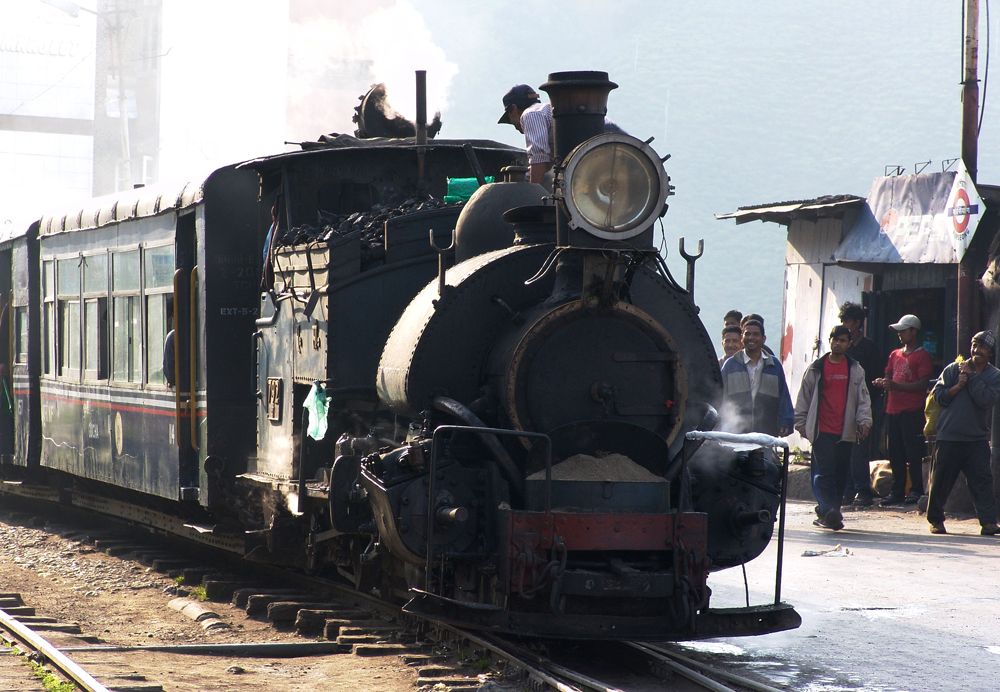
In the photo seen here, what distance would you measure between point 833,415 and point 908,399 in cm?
179

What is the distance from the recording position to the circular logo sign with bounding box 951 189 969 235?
498 inches

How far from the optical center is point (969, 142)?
12.2m

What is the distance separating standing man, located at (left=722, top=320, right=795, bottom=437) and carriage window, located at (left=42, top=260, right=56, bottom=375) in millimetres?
6524

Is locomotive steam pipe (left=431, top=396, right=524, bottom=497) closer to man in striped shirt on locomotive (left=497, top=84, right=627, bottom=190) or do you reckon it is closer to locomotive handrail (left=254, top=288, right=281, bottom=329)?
man in striped shirt on locomotive (left=497, top=84, right=627, bottom=190)

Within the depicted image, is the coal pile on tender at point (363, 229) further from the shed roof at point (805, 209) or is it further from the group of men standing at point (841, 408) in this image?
the shed roof at point (805, 209)

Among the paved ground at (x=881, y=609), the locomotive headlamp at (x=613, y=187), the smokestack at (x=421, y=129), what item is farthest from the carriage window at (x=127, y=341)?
the locomotive headlamp at (x=613, y=187)

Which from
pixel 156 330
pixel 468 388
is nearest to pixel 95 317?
pixel 156 330

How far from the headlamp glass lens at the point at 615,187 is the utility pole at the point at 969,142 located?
7698 mm

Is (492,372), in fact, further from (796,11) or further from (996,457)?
(796,11)

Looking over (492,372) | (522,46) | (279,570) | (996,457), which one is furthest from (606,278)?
(522,46)

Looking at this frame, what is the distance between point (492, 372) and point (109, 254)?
18.2 ft

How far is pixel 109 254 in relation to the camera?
10.1 metres

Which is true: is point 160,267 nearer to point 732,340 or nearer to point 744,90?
point 732,340

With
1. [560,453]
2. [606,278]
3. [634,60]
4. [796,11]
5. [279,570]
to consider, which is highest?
[796,11]
